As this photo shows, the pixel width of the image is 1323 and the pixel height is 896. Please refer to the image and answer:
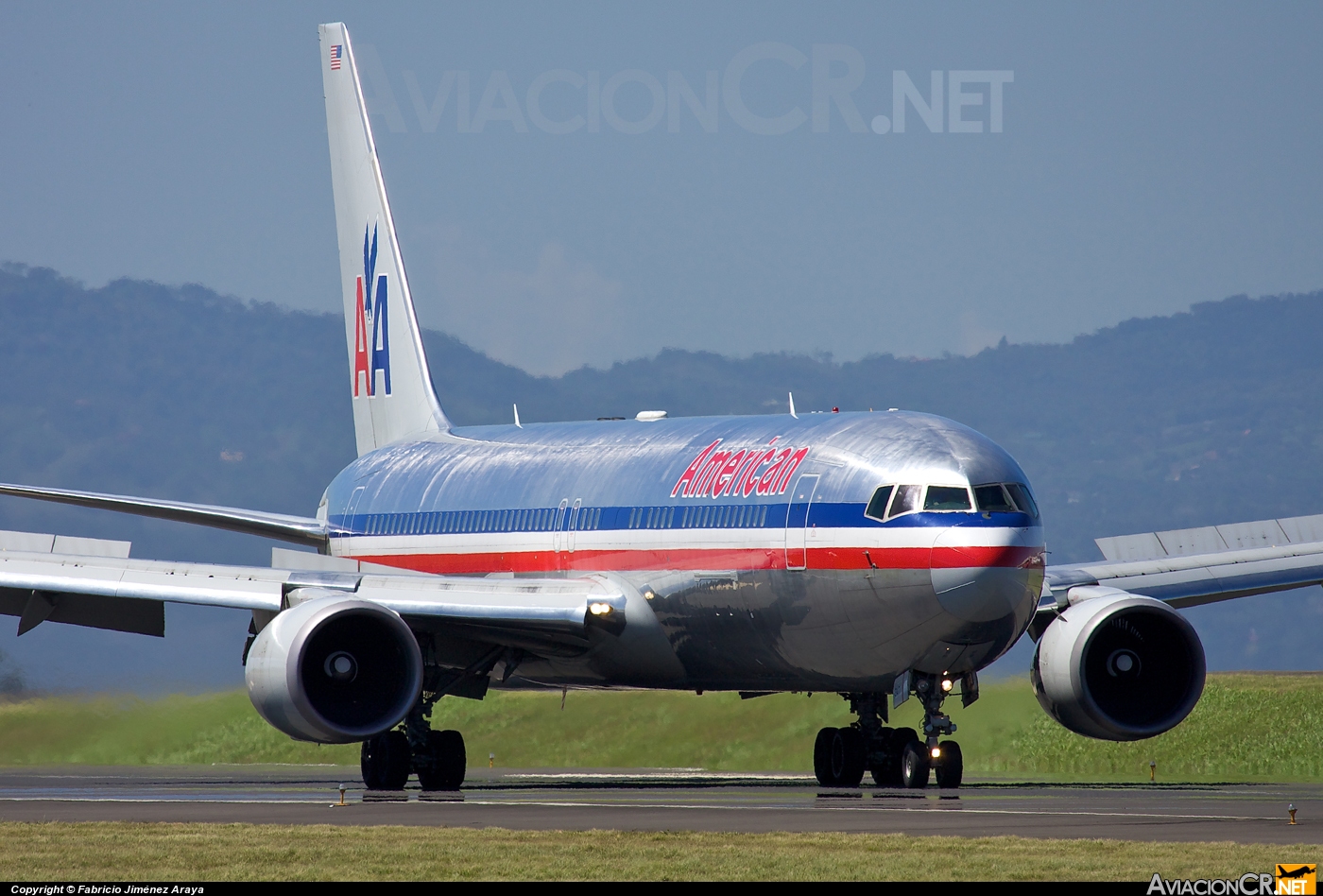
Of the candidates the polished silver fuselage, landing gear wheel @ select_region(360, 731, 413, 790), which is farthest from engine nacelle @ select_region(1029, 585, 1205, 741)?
landing gear wheel @ select_region(360, 731, 413, 790)

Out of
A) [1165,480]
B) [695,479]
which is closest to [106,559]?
[695,479]

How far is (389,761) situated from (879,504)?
723 cm

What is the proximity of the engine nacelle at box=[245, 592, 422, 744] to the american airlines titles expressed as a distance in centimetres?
397

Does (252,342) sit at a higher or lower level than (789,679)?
higher

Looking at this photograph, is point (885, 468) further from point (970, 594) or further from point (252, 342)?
point (252, 342)

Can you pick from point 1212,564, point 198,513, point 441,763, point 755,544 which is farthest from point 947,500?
point 198,513

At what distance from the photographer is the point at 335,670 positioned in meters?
24.5

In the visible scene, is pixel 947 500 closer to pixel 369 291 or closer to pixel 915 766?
pixel 915 766

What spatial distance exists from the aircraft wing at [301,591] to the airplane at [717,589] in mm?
37

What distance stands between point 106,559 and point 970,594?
34.4 ft

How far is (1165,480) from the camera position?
188125mm

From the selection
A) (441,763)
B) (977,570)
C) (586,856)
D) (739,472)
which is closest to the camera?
(586,856)

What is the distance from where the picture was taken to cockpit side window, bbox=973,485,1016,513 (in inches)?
906

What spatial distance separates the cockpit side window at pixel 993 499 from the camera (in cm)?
2300
